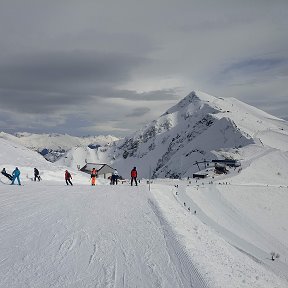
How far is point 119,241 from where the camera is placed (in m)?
10.5

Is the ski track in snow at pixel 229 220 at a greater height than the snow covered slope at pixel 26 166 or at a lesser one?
lesser

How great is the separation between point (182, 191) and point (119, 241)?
68.3ft

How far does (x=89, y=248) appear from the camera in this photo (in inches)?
382

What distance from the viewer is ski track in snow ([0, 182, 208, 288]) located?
299 inches

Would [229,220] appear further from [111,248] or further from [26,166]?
[26,166]

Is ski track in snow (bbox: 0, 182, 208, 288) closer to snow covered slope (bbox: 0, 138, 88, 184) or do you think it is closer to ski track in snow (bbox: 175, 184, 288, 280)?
ski track in snow (bbox: 175, 184, 288, 280)

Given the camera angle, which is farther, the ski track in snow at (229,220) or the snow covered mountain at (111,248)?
the ski track in snow at (229,220)

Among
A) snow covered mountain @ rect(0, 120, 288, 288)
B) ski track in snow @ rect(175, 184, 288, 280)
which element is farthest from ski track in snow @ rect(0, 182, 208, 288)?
ski track in snow @ rect(175, 184, 288, 280)

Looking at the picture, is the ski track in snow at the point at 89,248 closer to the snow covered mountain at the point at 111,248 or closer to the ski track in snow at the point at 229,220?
the snow covered mountain at the point at 111,248

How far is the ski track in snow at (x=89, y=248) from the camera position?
759 cm

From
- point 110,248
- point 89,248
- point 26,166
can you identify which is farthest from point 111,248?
point 26,166

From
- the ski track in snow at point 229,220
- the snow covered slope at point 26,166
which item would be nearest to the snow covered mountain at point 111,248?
the ski track in snow at point 229,220

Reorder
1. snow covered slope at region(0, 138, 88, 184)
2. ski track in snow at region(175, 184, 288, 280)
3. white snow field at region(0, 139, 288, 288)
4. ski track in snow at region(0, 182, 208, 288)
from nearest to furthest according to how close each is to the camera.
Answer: ski track in snow at region(0, 182, 208, 288) < white snow field at region(0, 139, 288, 288) < ski track in snow at region(175, 184, 288, 280) < snow covered slope at region(0, 138, 88, 184)

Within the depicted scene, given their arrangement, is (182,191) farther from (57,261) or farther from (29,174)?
(57,261)
